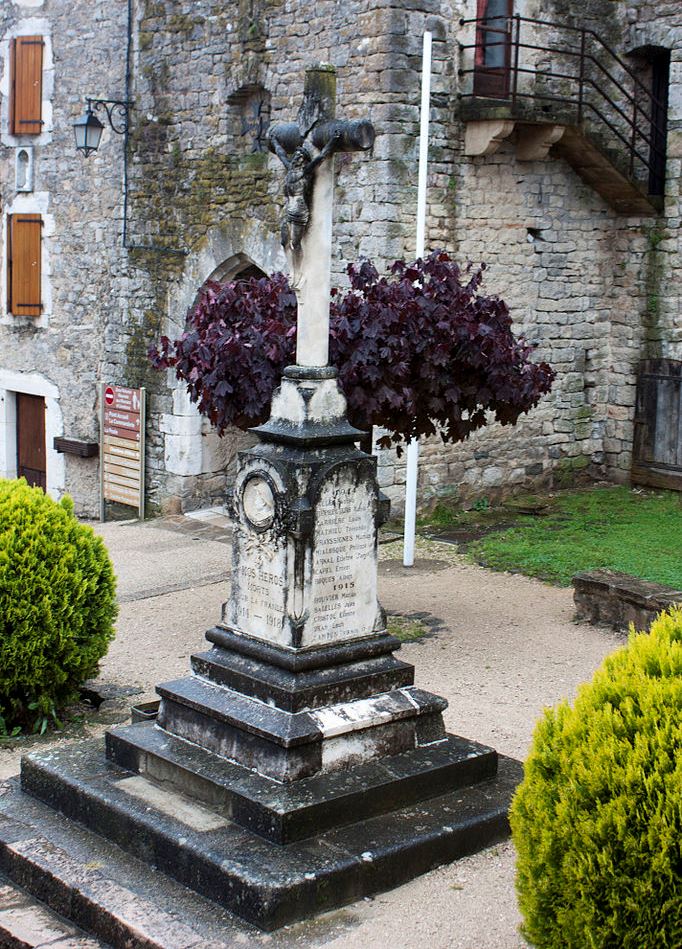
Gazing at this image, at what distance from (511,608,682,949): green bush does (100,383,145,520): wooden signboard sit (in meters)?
10.1

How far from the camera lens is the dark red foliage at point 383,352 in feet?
24.3

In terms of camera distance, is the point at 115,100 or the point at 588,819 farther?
the point at 115,100

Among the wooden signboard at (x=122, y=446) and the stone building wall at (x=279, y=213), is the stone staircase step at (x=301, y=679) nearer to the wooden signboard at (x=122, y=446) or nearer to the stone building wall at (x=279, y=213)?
the stone building wall at (x=279, y=213)

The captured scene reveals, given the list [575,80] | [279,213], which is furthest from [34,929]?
[575,80]

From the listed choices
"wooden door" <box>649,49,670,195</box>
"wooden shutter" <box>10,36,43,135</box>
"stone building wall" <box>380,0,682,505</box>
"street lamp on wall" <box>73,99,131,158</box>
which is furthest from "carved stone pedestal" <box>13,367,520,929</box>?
"wooden shutter" <box>10,36,43,135</box>

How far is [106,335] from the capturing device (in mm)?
14180

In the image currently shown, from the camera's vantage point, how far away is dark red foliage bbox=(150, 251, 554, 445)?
7.41 m

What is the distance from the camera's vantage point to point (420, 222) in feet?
32.4

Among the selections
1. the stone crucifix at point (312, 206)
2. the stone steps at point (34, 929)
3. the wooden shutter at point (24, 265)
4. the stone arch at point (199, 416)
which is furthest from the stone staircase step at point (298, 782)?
the wooden shutter at point (24, 265)

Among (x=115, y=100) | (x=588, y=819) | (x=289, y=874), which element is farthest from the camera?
(x=115, y=100)

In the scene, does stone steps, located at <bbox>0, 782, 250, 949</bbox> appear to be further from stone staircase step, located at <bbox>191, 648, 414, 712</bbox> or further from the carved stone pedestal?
stone staircase step, located at <bbox>191, 648, 414, 712</bbox>

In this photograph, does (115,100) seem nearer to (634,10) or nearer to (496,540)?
(634,10)

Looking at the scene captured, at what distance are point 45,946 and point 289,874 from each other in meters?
0.96

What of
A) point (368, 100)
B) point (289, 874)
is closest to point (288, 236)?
point (289, 874)
